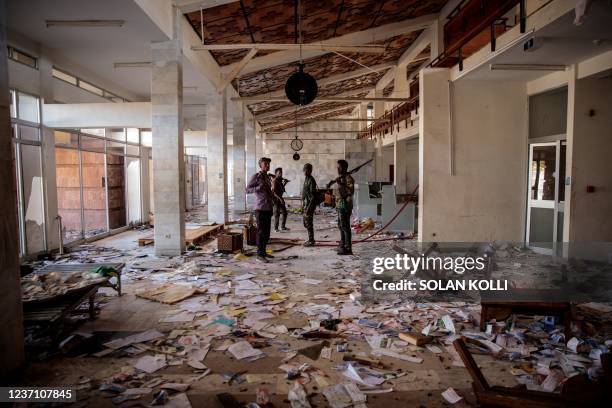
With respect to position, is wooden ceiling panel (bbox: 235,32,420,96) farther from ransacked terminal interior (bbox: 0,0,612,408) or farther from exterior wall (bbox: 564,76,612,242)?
exterior wall (bbox: 564,76,612,242)

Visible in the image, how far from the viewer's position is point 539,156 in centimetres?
823

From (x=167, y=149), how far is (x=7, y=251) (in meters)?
5.26

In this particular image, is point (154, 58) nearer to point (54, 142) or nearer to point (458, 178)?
point (54, 142)

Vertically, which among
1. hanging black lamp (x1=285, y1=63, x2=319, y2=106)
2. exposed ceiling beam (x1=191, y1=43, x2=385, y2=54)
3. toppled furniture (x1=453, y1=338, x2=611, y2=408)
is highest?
exposed ceiling beam (x1=191, y1=43, x2=385, y2=54)

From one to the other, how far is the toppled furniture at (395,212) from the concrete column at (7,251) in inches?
350

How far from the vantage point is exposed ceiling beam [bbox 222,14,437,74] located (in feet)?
37.3

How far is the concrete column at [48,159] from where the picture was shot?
8094mm

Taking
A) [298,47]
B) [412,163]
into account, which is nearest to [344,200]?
[298,47]

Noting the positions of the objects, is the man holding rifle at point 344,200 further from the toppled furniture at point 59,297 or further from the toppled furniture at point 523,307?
the toppled furniture at point 59,297

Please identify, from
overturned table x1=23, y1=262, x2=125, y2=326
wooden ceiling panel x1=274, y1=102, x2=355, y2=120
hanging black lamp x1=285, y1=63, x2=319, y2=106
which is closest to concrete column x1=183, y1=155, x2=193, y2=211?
wooden ceiling panel x1=274, y1=102, x2=355, y2=120

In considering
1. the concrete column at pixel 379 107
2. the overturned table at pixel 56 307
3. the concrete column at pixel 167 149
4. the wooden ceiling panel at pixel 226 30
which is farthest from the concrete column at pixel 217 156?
the concrete column at pixel 379 107

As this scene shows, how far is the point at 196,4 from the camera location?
24.5 ft

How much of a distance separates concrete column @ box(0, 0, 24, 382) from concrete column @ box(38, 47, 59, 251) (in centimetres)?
595

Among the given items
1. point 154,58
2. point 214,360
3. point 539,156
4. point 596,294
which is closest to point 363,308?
point 214,360
